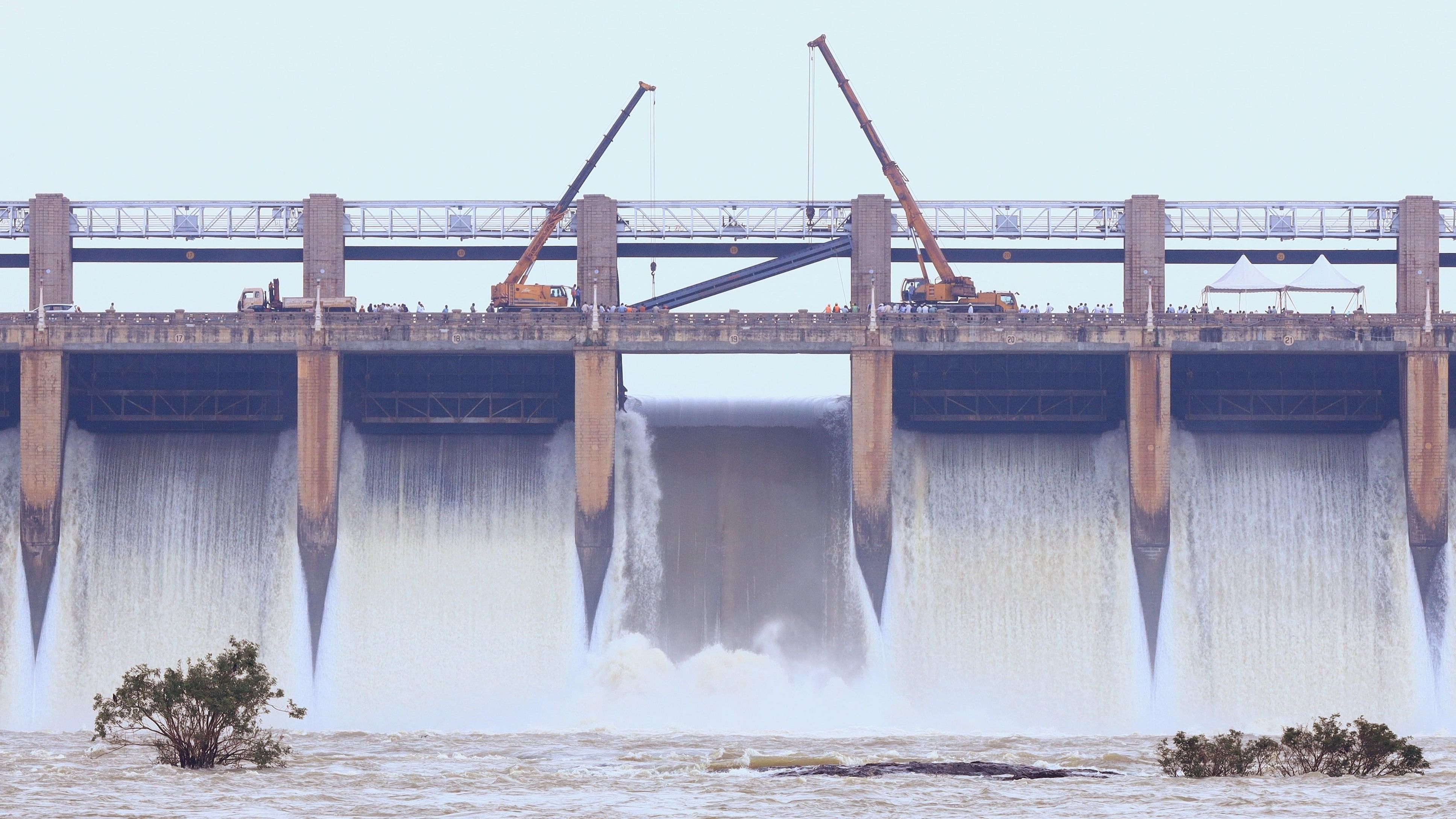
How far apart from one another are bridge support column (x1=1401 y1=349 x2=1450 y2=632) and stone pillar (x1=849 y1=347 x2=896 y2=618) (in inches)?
900

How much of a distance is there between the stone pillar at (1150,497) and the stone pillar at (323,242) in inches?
1472

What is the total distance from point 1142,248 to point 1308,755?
3699 centimetres

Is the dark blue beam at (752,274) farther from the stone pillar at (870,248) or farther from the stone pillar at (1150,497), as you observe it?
the stone pillar at (1150,497)

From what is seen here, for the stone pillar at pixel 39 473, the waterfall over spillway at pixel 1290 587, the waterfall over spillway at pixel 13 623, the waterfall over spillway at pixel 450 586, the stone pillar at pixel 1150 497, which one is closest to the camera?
the waterfall over spillway at pixel 13 623

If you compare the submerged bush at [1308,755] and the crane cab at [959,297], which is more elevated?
the crane cab at [959,297]

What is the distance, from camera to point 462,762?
64.1 meters

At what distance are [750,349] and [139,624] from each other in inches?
1143

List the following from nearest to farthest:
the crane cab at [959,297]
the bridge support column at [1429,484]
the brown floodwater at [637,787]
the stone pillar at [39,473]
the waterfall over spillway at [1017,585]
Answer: the brown floodwater at [637,787] → the stone pillar at [39,473] → the waterfall over spillway at [1017,585] → the bridge support column at [1429,484] → the crane cab at [959,297]

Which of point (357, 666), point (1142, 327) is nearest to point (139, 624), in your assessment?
point (357, 666)

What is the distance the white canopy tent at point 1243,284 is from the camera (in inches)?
3484

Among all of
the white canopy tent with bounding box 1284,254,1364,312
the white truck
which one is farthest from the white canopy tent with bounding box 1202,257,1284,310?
the white truck

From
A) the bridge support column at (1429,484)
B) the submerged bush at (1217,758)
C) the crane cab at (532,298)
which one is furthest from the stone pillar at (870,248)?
the submerged bush at (1217,758)

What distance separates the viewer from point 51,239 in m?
89.9
